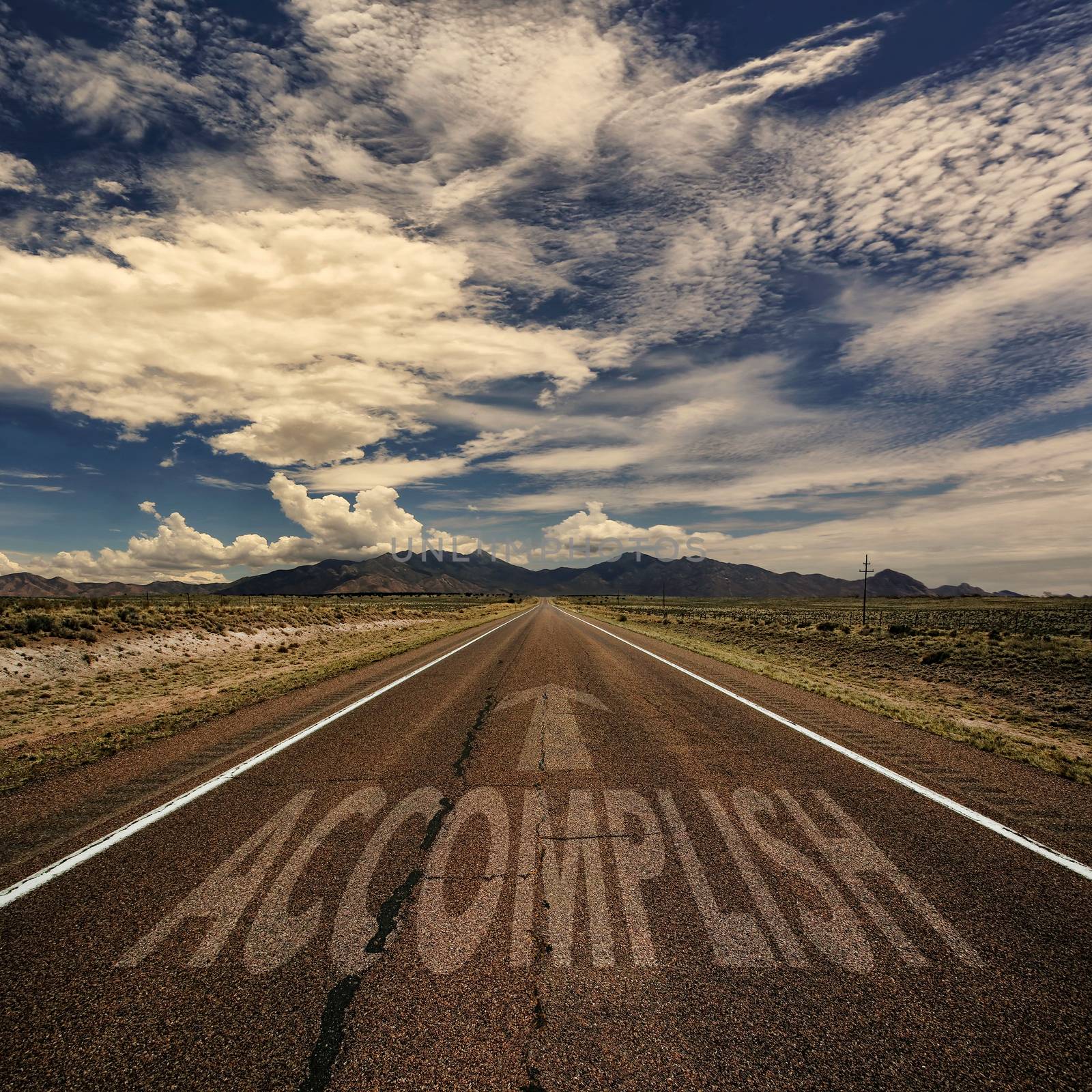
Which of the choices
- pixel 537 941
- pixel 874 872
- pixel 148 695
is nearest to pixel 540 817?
pixel 537 941

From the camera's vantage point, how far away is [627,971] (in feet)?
9.99

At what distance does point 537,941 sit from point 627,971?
0.54 meters

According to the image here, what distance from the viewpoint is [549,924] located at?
3461 mm

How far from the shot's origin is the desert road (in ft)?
8.13

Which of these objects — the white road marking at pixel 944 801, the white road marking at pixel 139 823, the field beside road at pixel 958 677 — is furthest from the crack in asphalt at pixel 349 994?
the field beside road at pixel 958 677

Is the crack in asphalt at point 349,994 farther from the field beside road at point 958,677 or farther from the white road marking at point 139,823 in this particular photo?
the field beside road at point 958,677

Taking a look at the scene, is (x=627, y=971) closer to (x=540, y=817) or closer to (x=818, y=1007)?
(x=818, y=1007)

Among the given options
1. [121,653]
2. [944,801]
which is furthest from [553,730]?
[121,653]

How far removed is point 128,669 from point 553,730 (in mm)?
16961

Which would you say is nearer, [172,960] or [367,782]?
[172,960]

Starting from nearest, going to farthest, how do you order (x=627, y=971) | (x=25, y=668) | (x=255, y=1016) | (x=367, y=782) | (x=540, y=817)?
(x=255, y=1016) → (x=627, y=971) → (x=540, y=817) → (x=367, y=782) → (x=25, y=668)

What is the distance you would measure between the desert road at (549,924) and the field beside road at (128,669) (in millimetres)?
2649

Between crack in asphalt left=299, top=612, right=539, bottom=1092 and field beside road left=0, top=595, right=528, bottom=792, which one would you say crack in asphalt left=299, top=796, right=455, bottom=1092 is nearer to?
crack in asphalt left=299, top=612, right=539, bottom=1092

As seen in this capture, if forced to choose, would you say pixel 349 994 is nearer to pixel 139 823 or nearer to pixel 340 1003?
pixel 340 1003
